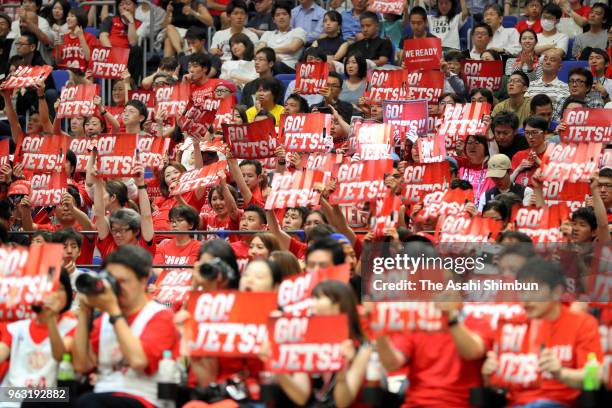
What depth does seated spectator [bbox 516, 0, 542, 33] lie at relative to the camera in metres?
14.3

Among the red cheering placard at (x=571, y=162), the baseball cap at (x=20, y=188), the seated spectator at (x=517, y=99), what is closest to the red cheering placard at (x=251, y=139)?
the baseball cap at (x=20, y=188)

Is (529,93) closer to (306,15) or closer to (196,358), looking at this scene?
(306,15)

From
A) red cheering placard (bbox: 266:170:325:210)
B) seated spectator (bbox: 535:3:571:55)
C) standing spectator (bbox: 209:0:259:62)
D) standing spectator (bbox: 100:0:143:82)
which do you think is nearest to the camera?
red cheering placard (bbox: 266:170:325:210)

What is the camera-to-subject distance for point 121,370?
22.1 ft

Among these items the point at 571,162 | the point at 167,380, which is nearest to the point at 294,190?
the point at 571,162

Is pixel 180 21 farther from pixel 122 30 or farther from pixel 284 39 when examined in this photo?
pixel 284 39

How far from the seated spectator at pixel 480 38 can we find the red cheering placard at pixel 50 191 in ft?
16.9

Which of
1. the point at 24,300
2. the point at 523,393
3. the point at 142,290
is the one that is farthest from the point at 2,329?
the point at 523,393

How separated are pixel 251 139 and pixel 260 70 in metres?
3.08

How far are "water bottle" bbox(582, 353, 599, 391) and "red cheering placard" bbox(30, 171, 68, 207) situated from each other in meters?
5.45

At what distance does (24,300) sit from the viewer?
686 cm

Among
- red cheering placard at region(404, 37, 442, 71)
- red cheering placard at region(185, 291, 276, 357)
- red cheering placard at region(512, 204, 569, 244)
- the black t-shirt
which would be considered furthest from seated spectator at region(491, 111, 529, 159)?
red cheering placard at region(185, 291, 276, 357)

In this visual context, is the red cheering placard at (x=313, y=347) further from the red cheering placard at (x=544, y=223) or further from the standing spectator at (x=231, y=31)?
the standing spectator at (x=231, y=31)

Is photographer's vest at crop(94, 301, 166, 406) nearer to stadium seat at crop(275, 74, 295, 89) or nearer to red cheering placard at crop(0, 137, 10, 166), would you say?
red cheering placard at crop(0, 137, 10, 166)
